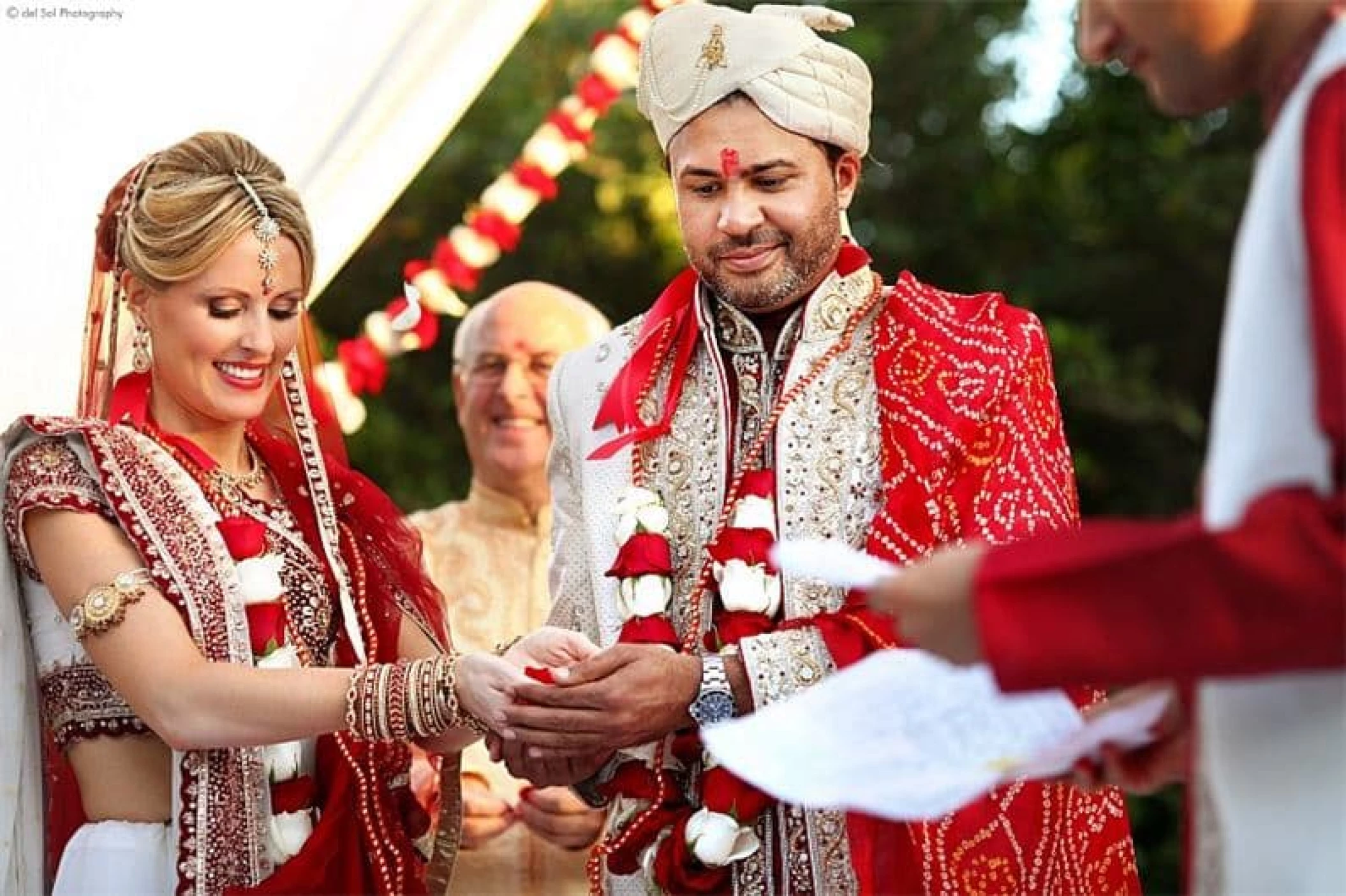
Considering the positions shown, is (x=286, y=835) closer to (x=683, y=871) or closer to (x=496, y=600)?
(x=683, y=871)

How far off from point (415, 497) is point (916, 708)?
9544 mm

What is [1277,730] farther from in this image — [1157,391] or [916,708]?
[1157,391]

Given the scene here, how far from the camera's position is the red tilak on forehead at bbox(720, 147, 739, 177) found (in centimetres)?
418

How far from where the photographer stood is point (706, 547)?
4.12 meters

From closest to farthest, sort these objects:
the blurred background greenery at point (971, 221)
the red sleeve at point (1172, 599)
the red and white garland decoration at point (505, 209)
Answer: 1. the red sleeve at point (1172, 599)
2. the red and white garland decoration at point (505, 209)
3. the blurred background greenery at point (971, 221)

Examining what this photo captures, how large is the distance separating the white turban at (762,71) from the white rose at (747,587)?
808 millimetres

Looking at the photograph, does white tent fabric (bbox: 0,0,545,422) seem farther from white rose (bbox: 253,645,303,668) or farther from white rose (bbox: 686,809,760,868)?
white rose (bbox: 686,809,760,868)

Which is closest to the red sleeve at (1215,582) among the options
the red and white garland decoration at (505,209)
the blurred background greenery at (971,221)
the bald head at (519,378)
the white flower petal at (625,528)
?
the white flower petal at (625,528)

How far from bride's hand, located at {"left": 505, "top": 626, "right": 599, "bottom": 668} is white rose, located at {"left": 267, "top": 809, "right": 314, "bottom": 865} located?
0.47 m

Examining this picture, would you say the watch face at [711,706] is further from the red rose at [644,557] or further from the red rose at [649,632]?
the red rose at [644,557]

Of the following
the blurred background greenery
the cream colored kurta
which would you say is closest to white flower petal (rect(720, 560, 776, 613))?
the cream colored kurta

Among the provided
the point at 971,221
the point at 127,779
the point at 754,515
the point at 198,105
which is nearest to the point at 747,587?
the point at 754,515

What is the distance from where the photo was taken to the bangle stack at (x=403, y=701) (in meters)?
→ 3.89

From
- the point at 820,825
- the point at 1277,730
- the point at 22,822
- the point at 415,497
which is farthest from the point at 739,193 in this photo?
the point at 415,497
